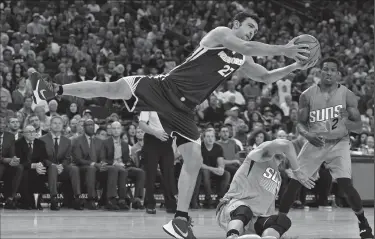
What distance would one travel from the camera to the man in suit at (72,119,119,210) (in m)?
13.3

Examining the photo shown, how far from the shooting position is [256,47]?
683 centimetres

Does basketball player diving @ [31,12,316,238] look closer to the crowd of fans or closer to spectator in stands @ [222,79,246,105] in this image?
the crowd of fans

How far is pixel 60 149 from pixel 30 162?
631mm

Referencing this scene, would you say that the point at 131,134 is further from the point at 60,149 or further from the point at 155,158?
the point at 155,158

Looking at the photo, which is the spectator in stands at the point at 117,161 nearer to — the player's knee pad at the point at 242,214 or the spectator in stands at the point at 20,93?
the spectator in stands at the point at 20,93

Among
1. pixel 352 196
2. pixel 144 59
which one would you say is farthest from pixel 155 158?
pixel 144 59

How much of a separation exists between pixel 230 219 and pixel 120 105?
Answer: 32.3 feet

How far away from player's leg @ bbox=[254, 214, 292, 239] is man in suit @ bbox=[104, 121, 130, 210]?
21.1ft

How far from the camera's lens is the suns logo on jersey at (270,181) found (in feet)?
24.1

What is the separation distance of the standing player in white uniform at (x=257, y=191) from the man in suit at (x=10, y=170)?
6261 mm

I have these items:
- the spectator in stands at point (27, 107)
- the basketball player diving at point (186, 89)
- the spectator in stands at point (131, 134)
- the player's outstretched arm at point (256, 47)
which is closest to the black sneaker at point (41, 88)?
the basketball player diving at point (186, 89)

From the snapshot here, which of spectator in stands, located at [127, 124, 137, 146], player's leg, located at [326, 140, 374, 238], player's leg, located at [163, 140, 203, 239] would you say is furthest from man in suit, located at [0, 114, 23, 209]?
player's leg, located at [163, 140, 203, 239]

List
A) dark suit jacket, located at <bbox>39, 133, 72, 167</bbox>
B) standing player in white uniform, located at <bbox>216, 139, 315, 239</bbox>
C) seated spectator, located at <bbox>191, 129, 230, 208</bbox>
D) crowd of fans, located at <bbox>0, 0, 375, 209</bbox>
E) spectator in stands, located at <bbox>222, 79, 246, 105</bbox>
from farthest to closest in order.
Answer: spectator in stands, located at <bbox>222, 79, 246, 105</bbox>
crowd of fans, located at <bbox>0, 0, 375, 209</bbox>
seated spectator, located at <bbox>191, 129, 230, 208</bbox>
dark suit jacket, located at <bbox>39, 133, 72, 167</bbox>
standing player in white uniform, located at <bbox>216, 139, 315, 239</bbox>

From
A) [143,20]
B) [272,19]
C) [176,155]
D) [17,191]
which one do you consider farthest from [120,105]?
[272,19]
